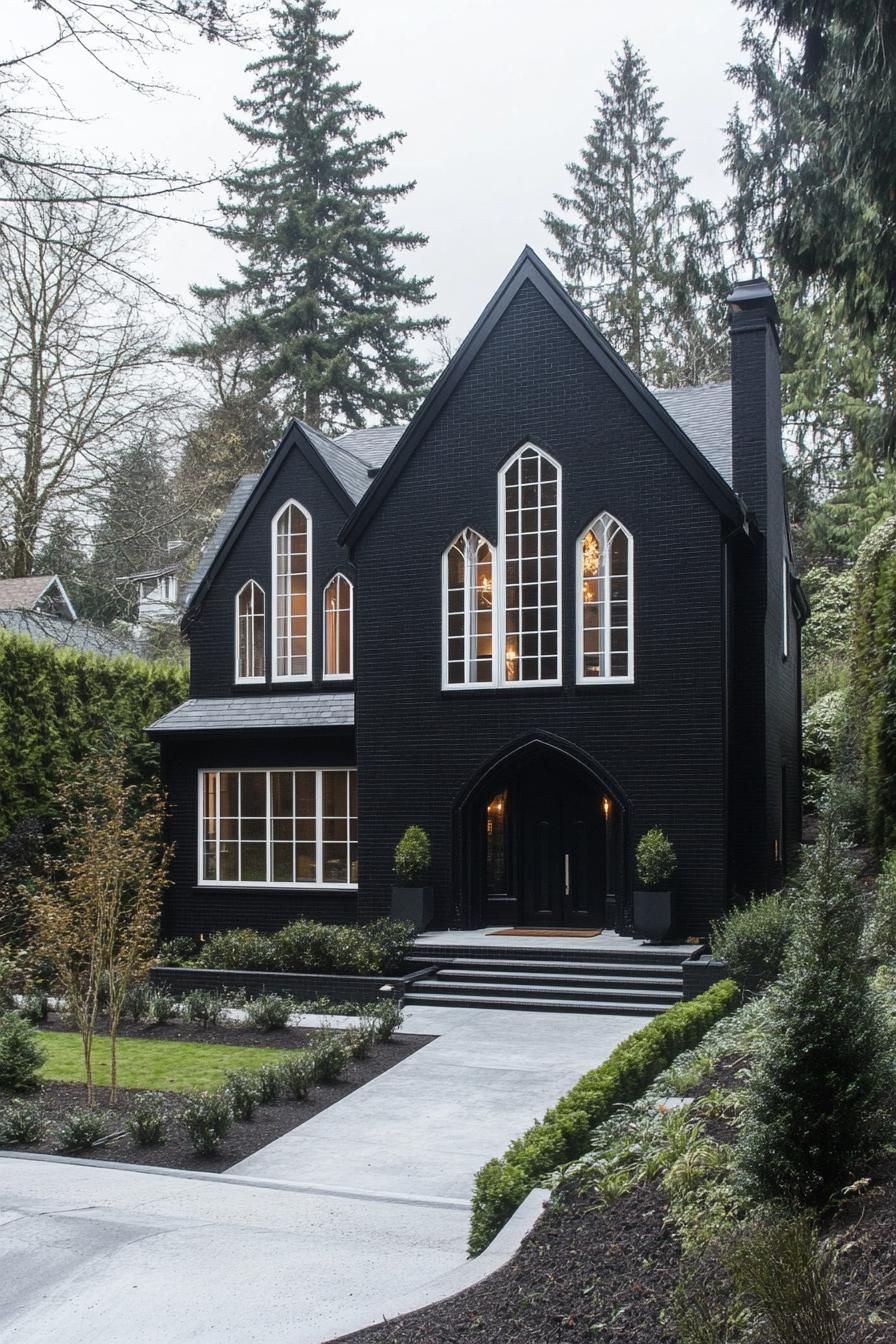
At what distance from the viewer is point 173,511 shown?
24297mm

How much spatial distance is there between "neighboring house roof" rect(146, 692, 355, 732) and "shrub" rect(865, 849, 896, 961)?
8.65 meters

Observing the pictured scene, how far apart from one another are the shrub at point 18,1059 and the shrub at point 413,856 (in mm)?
6703

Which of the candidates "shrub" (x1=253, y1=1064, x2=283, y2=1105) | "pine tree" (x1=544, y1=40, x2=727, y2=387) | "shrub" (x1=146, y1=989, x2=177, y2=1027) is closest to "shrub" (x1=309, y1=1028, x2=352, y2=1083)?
"shrub" (x1=253, y1=1064, x2=283, y2=1105)

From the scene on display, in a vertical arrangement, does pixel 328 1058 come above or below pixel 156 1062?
above

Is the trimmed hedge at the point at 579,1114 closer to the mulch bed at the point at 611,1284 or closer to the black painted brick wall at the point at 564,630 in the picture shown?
the mulch bed at the point at 611,1284

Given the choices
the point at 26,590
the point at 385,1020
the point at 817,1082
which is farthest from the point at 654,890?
the point at 26,590

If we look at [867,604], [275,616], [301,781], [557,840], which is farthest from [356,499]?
[867,604]

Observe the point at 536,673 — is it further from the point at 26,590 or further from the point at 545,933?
the point at 26,590

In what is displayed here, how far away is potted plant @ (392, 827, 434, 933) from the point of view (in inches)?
663

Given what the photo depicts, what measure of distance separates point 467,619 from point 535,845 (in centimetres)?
341

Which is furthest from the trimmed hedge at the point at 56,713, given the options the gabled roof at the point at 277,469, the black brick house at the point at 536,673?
the gabled roof at the point at 277,469

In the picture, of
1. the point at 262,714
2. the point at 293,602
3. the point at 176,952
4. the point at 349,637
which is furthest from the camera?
the point at 293,602

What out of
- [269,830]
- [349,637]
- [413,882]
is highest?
[349,637]

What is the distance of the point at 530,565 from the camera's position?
1723 centimetres
